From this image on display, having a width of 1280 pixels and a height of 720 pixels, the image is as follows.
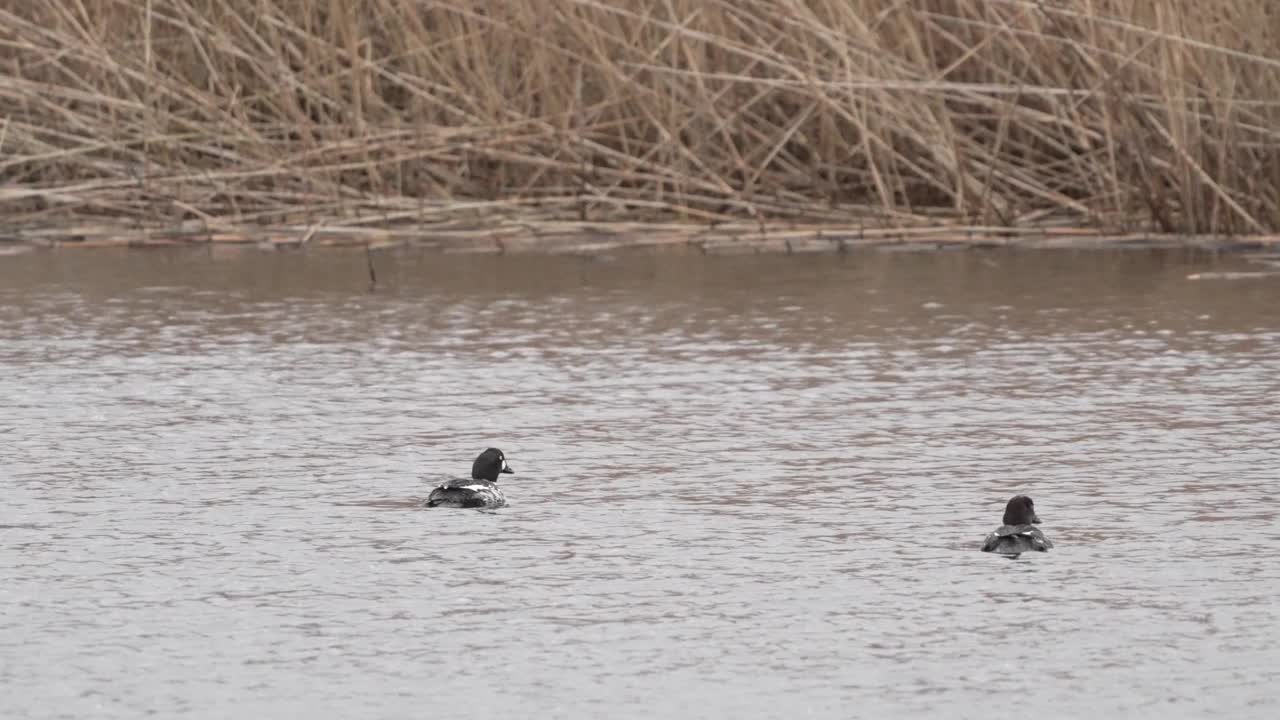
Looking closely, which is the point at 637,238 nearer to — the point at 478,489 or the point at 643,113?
the point at 643,113

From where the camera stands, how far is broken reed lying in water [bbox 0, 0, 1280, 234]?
1020 cm

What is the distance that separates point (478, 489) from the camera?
207 inches

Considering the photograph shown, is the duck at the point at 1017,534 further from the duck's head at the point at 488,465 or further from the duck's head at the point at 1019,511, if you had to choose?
the duck's head at the point at 488,465

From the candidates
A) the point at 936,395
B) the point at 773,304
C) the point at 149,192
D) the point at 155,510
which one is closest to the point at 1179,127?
the point at 773,304

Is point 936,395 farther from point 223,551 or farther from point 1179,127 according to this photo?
point 1179,127

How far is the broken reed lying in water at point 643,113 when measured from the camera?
1020cm

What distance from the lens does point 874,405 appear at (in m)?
6.64

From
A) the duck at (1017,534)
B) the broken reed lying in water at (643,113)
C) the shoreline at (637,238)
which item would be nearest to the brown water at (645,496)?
the duck at (1017,534)

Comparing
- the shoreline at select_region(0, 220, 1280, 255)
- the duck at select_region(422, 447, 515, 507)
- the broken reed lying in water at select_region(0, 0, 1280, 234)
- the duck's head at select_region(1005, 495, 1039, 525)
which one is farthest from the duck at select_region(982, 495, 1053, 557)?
the broken reed lying in water at select_region(0, 0, 1280, 234)

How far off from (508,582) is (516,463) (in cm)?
127

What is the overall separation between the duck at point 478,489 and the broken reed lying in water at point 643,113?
192 inches

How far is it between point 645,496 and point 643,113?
5.77 metres

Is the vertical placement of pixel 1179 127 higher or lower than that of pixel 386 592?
higher

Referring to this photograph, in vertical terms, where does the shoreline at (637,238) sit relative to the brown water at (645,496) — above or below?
above
